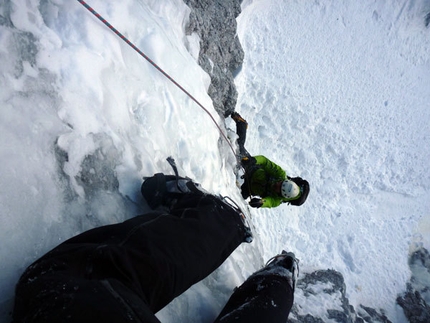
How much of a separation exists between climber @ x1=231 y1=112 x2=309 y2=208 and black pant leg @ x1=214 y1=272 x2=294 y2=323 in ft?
4.46

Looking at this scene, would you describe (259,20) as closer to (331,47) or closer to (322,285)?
(331,47)

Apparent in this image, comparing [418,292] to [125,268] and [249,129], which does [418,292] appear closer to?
[249,129]

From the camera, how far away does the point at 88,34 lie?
2.01 metres


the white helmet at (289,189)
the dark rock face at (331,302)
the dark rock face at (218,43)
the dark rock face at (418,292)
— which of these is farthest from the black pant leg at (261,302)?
the dark rock face at (418,292)

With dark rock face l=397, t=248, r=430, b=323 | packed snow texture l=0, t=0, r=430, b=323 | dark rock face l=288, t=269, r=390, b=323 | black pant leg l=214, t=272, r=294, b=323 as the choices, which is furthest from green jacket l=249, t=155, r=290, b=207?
dark rock face l=397, t=248, r=430, b=323

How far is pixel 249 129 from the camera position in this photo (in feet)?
19.0

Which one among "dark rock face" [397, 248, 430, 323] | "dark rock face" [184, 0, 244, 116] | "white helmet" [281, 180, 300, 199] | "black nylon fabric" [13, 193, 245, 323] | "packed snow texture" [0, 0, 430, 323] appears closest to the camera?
"black nylon fabric" [13, 193, 245, 323]

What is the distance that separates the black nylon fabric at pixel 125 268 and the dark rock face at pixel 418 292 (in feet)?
17.2

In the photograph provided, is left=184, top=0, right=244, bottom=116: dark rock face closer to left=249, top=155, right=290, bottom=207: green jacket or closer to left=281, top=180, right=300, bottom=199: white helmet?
left=249, top=155, right=290, bottom=207: green jacket

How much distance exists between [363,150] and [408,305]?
10.8ft

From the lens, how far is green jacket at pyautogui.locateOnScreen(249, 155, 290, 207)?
350 centimetres

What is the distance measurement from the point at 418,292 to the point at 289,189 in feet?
14.8

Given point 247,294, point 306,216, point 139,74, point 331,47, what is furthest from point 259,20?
point 247,294

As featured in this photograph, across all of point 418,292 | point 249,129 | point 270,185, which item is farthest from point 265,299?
point 418,292
